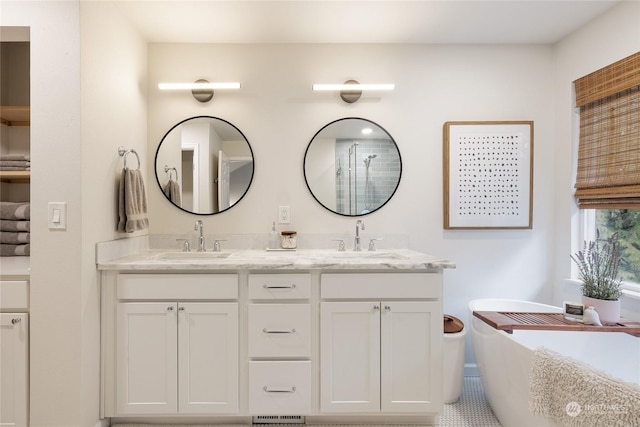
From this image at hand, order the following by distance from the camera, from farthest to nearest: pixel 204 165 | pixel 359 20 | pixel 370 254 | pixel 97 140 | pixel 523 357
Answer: pixel 204 165
pixel 370 254
pixel 359 20
pixel 97 140
pixel 523 357

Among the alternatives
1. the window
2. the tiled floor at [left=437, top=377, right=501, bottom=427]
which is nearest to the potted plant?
the window

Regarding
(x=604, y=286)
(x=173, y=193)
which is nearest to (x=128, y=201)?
(x=173, y=193)

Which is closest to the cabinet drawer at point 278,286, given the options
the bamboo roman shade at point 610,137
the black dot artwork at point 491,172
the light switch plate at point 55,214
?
the light switch plate at point 55,214

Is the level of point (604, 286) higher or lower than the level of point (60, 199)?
lower

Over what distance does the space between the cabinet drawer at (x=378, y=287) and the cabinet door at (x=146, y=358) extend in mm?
845

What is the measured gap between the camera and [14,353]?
147 cm

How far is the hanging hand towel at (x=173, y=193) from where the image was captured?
2221 mm

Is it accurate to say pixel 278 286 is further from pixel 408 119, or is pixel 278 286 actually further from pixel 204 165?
pixel 408 119

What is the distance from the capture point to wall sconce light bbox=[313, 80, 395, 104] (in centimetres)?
213

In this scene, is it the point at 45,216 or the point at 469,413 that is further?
the point at 469,413

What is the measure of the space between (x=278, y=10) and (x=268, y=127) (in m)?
0.73

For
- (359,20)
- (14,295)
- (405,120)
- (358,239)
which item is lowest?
(14,295)

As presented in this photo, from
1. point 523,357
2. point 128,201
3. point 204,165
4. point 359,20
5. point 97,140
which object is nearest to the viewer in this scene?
point 523,357

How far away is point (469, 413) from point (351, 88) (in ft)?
7.29
